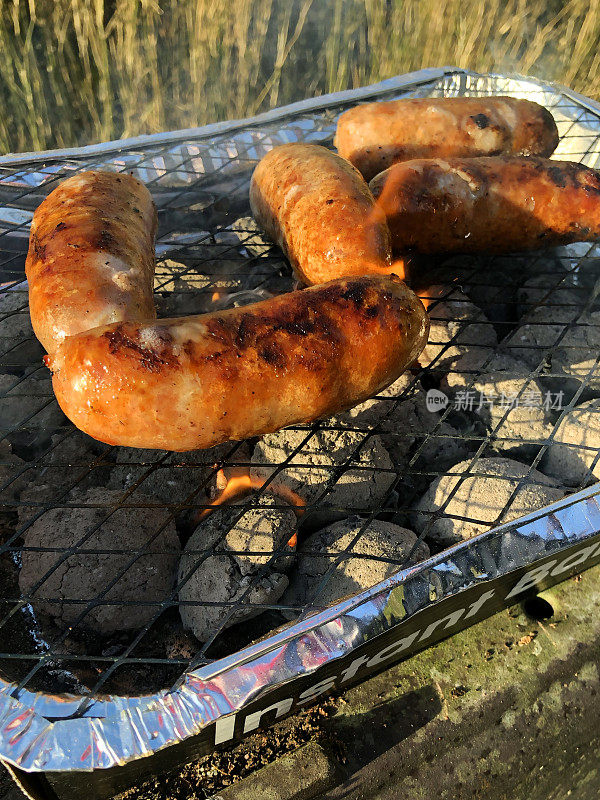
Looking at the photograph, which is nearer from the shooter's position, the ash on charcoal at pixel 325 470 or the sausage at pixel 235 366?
the sausage at pixel 235 366

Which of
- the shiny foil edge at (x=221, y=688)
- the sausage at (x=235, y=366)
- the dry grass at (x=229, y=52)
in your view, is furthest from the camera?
the dry grass at (x=229, y=52)

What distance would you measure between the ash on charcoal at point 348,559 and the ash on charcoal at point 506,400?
0.70m

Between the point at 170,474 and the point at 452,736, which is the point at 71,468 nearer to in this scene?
the point at 170,474

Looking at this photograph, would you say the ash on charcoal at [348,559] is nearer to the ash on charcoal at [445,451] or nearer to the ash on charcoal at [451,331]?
the ash on charcoal at [445,451]

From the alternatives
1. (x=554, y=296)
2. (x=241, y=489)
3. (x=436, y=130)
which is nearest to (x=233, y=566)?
(x=241, y=489)

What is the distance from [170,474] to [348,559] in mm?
801

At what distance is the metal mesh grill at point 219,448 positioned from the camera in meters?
2.00

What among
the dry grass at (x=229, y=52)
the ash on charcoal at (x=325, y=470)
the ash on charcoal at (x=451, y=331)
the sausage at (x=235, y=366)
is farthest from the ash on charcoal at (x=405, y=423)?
the dry grass at (x=229, y=52)

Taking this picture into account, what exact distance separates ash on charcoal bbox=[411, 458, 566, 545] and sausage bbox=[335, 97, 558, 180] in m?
1.78

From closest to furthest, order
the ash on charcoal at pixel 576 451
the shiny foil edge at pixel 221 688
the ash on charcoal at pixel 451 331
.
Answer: the shiny foil edge at pixel 221 688, the ash on charcoal at pixel 576 451, the ash on charcoal at pixel 451 331

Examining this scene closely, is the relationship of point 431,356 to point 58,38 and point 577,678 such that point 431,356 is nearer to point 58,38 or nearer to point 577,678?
point 577,678

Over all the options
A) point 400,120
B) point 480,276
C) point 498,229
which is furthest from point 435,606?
point 400,120

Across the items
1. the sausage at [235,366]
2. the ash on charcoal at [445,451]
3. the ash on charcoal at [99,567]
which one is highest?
the sausage at [235,366]

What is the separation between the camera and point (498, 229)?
2826 mm
